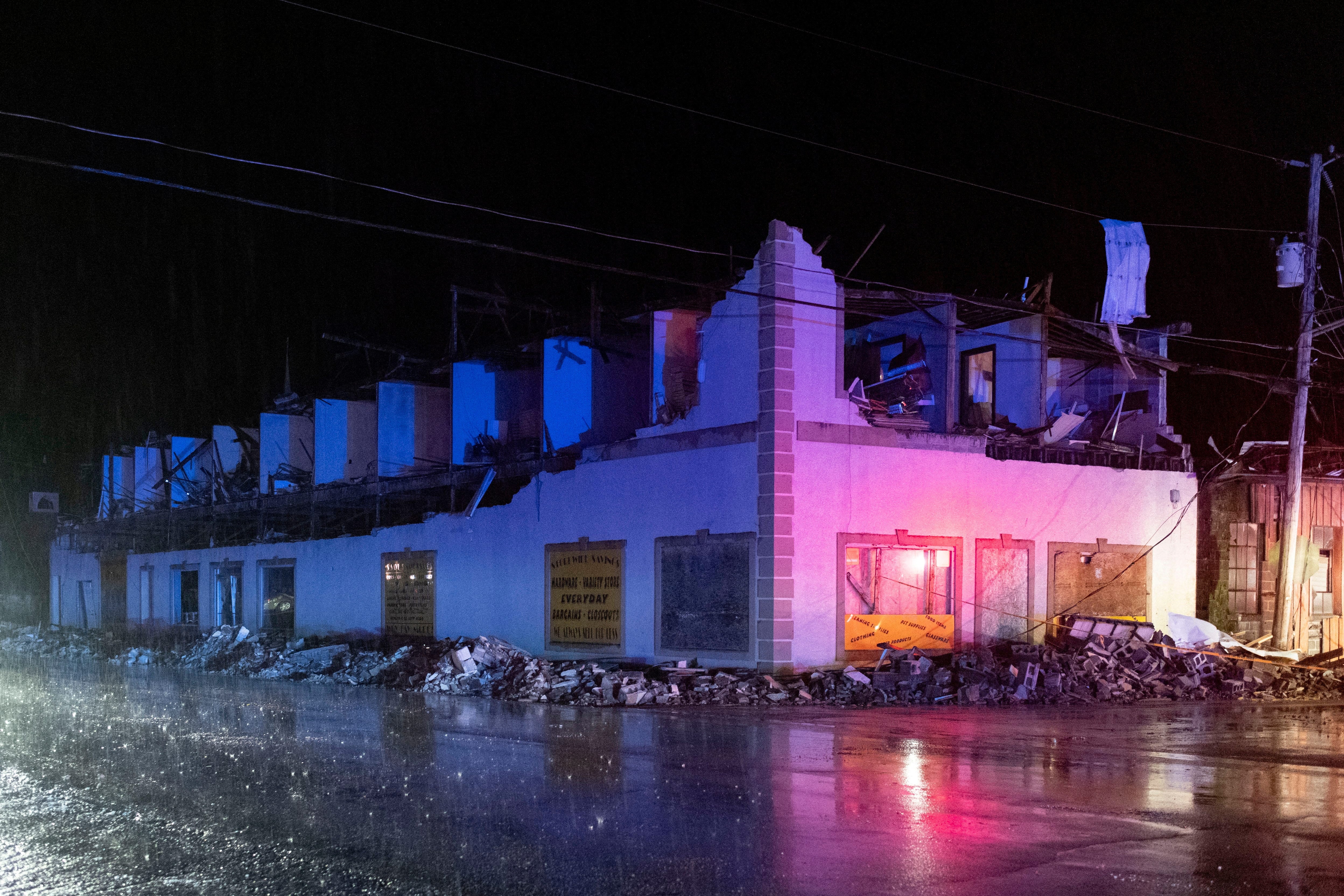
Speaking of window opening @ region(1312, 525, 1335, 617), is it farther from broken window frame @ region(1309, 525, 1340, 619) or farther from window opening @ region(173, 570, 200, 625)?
window opening @ region(173, 570, 200, 625)

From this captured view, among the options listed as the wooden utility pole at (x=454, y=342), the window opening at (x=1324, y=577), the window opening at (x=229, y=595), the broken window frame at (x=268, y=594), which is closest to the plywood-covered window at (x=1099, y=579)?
the window opening at (x=1324, y=577)

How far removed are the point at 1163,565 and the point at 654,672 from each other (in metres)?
11.9

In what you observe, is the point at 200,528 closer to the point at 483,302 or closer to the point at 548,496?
the point at 483,302

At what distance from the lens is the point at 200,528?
43.3 m

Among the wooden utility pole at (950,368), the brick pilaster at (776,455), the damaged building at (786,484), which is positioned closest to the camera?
the brick pilaster at (776,455)

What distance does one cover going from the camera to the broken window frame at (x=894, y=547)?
67.0 ft

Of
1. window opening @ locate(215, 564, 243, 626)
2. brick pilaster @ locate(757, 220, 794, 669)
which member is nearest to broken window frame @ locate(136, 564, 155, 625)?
window opening @ locate(215, 564, 243, 626)

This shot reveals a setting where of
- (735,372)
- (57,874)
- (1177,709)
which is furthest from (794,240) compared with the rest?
(57,874)

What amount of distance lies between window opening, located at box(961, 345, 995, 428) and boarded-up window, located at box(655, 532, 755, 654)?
7.46 meters

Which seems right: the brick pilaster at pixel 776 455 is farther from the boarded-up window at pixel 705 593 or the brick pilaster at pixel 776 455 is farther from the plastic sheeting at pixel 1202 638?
the plastic sheeting at pixel 1202 638

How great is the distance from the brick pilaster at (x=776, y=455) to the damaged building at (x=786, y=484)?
1.7 inches

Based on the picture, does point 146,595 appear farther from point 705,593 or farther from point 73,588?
point 705,593

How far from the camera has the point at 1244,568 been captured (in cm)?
2528

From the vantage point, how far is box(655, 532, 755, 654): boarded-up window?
20.3m
